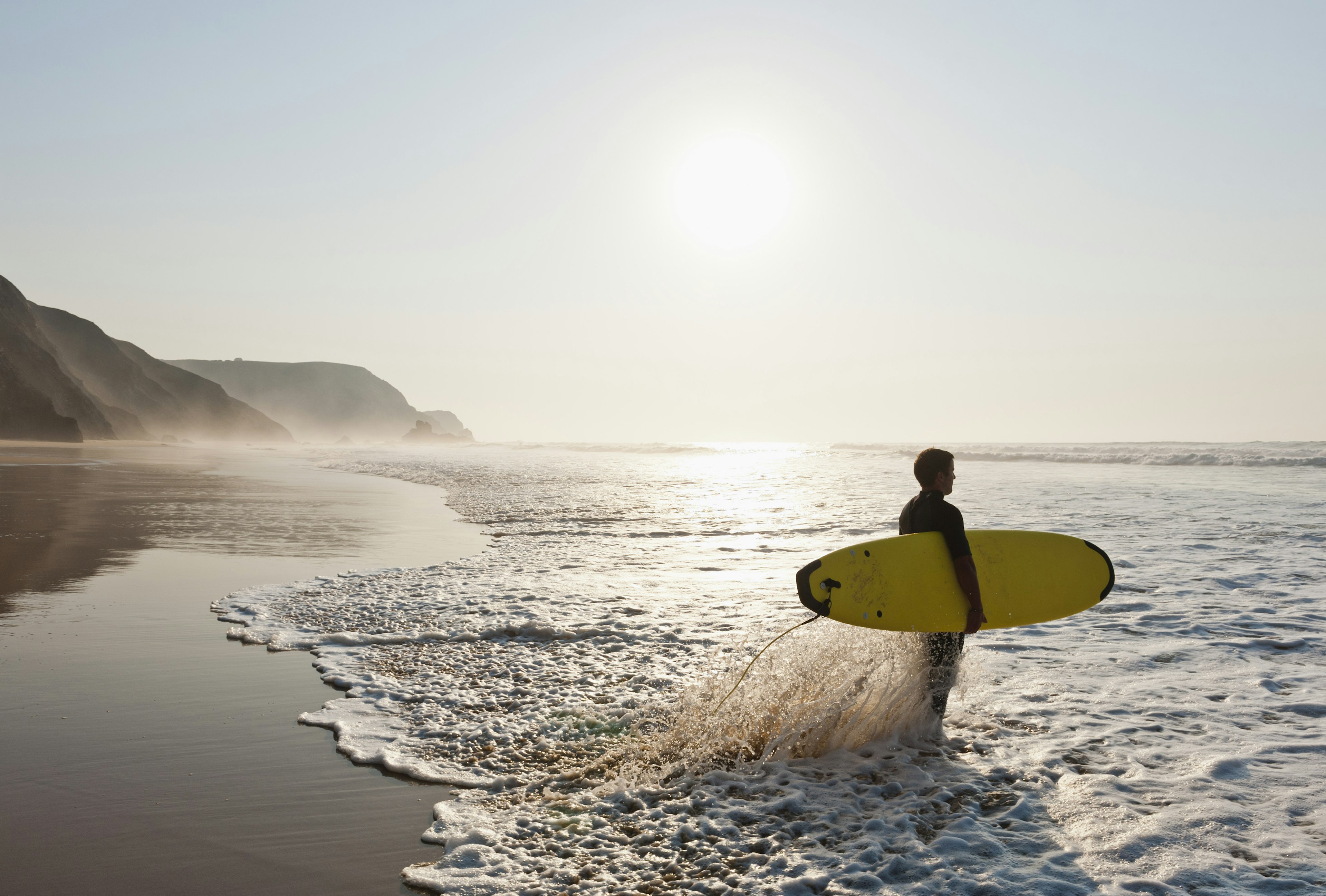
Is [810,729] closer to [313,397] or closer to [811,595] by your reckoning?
[811,595]

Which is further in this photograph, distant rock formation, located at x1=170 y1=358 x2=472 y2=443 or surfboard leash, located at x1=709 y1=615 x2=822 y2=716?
distant rock formation, located at x1=170 y1=358 x2=472 y2=443

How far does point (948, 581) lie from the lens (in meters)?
4.68

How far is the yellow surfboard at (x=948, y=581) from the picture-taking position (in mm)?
4656

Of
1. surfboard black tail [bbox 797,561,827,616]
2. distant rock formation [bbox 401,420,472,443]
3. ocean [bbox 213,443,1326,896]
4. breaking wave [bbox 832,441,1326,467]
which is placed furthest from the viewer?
distant rock formation [bbox 401,420,472,443]

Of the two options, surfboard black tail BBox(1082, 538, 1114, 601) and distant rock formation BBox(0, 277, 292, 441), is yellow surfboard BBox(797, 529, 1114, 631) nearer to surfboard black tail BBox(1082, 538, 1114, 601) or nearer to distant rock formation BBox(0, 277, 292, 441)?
surfboard black tail BBox(1082, 538, 1114, 601)

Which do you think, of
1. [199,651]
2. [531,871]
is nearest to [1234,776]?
[531,871]

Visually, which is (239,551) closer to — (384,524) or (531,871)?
(384,524)

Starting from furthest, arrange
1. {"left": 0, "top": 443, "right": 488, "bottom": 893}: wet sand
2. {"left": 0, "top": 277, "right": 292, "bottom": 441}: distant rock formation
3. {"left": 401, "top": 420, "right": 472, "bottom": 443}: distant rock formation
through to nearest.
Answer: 1. {"left": 401, "top": 420, "right": 472, "bottom": 443}: distant rock formation
2. {"left": 0, "top": 277, "right": 292, "bottom": 441}: distant rock formation
3. {"left": 0, "top": 443, "right": 488, "bottom": 893}: wet sand

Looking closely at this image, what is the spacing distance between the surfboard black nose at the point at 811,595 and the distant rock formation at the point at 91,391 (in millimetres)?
64486

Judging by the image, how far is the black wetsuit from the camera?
4.61m

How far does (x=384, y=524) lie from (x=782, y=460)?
141 feet

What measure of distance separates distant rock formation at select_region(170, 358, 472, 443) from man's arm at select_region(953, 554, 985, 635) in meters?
163

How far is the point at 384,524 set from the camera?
15.2m

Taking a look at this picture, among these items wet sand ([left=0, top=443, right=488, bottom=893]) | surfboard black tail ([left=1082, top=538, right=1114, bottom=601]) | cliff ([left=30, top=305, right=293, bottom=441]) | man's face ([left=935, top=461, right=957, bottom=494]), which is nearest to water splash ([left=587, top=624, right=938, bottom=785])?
man's face ([left=935, top=461, right=957, bottom=494])
